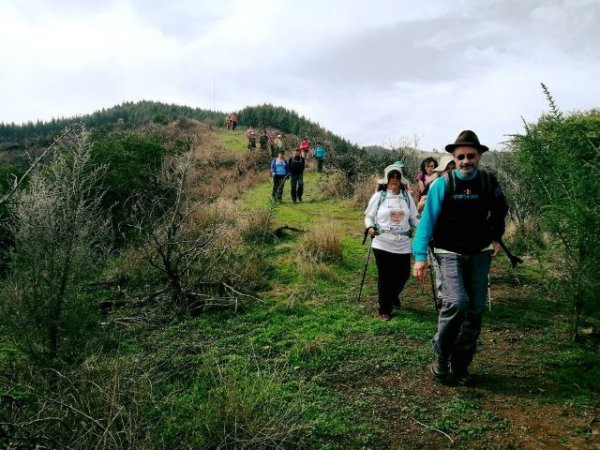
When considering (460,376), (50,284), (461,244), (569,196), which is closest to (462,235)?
(461,244)

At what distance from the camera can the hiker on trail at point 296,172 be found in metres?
14.0

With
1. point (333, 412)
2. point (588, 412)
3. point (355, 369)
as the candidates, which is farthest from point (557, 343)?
point (333, 412)

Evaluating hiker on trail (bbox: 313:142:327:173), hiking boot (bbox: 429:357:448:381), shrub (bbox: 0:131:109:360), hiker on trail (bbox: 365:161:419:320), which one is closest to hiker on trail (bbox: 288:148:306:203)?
hiker on trail (bbox: 313:142:327:173)

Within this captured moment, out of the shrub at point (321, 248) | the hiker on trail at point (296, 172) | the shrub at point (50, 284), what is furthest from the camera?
the hiker on trail at point (296, 172)

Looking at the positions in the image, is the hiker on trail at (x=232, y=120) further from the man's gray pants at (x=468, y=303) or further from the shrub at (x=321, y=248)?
the man's gray pants at (x=468, y=303)

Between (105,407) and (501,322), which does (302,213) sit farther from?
(105,407)

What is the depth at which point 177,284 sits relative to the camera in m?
6.04

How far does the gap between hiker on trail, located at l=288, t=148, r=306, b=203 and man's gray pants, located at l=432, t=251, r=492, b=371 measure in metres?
10.7

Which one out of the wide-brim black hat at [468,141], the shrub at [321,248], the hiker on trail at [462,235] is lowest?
the shrub at [321,248]

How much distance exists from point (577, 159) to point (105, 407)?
4345 mm

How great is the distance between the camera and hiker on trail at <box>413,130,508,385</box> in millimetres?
3531

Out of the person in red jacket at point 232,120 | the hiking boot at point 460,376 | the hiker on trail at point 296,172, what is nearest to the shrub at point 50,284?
the hiking boot at point 460,376

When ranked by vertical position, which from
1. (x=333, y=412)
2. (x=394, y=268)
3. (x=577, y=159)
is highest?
(x=577, y=159)

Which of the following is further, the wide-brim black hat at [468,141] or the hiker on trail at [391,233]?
the hiker on trail at [391,233]
